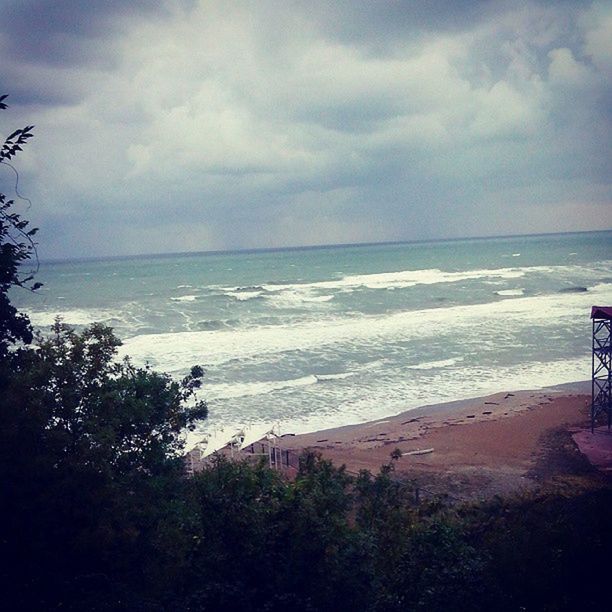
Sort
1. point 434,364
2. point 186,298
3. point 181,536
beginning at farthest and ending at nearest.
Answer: point 186,298
point 434,364
point 181,536

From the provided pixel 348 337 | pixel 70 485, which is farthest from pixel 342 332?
pixel 70 485

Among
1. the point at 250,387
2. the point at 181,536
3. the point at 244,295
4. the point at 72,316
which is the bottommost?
the point at 250,387

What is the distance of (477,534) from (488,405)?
1246 cm

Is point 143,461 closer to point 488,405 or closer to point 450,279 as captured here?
point 488,405

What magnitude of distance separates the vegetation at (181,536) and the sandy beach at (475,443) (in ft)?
20.9

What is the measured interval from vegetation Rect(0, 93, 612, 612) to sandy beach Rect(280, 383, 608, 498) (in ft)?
20.9

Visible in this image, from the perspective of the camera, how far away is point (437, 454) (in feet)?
56.1

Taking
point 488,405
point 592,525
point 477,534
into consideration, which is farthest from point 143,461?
point 488,405

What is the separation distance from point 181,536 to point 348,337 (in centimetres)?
2777

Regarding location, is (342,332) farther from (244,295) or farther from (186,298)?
(186,298)

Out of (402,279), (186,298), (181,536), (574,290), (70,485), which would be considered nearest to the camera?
(70,485)

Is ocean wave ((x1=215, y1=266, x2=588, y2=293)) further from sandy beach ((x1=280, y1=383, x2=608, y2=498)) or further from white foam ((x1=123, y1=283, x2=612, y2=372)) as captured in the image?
sandy beach ((x1=280, y1=383, x2=608, y2=498))

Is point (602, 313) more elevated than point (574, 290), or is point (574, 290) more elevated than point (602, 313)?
point (574, 290)

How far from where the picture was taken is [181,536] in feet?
22.5
